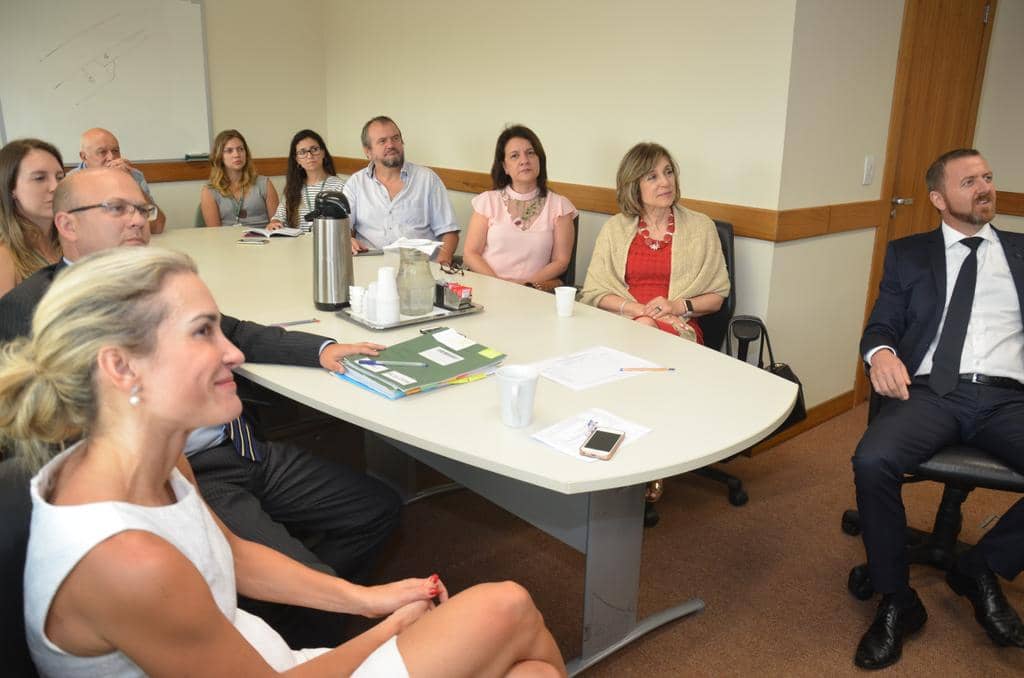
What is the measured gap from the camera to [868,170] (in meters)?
3.45

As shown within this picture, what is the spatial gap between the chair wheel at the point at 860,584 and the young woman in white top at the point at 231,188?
3771 mm

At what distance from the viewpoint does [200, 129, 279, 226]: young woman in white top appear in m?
4.55

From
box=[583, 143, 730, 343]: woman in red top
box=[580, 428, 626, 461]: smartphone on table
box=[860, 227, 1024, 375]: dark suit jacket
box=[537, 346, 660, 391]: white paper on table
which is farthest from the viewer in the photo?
box=[583, 143, 730, 343]: woman in red top

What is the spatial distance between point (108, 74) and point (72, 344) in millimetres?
4471

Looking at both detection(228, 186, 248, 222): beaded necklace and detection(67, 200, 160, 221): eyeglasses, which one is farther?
detection(228, 186, 248, 222): beaded necklace

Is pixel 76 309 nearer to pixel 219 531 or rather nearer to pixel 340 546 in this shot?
pixel 219 531

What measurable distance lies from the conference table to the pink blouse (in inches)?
37.2

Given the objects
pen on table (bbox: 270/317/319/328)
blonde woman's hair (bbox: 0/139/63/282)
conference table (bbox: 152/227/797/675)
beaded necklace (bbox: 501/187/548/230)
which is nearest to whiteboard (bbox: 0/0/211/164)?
blonde woman's hair (bbox: 0/139/63/282)

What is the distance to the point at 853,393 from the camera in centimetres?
381

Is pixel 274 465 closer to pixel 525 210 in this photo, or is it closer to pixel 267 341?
pixel 267 341

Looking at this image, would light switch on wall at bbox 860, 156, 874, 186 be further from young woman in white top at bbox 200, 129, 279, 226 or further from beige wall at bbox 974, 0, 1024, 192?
young woman in white top at bbox 200, 129, 279, 226

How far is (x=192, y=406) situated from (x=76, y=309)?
20 centimetres

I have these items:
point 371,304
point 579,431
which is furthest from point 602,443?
point 371,304

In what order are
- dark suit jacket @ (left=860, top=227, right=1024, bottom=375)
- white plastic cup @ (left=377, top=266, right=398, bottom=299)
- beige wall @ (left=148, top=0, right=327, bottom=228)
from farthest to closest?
beige wall @ (left=148, top=0, right=327, bottom=228), dark suit jacket @ (left=860, top=227, right=1024, bottom=375), white plastic cup @ (left=377, top=266, right=398, bottom=299)
